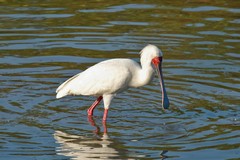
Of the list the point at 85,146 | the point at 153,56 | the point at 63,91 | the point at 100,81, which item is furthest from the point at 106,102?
the point at 85,146

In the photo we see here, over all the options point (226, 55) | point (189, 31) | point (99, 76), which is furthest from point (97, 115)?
point (189, 31)

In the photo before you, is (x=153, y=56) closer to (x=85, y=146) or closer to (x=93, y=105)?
(x=93, y=105)

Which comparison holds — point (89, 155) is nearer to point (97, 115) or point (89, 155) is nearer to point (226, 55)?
point (97, 115)

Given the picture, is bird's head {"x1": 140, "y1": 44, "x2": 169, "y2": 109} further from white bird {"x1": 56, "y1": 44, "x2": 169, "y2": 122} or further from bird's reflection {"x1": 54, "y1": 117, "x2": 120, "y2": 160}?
bird's reflection {"x1": 54, "y1": 117, "x2": 120, "y2": 160}

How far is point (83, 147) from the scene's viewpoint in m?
10.9

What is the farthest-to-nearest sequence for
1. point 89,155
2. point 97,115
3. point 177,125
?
1. point 97,115
2. point 177,125
3. point 89,155

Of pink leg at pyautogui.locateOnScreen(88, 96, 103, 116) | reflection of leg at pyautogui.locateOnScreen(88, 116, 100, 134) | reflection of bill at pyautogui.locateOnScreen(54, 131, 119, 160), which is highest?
pink leg at pyautogui.locateOnScreen(88, 96, 103, 116)

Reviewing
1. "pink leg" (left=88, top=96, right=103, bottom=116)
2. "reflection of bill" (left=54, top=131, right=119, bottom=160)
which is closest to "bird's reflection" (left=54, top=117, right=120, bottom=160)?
"reflection of bill" (left=54, top=131, right=119, bottom=160)

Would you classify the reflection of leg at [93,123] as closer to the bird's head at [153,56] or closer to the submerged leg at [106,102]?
the submerged leg at [106,102]

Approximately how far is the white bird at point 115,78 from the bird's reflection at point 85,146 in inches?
30.5

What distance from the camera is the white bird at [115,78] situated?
11936 mm

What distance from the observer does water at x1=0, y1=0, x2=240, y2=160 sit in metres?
10.9

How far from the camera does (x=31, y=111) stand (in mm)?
12336

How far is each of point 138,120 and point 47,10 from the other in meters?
7.51
